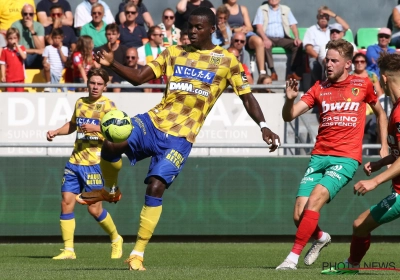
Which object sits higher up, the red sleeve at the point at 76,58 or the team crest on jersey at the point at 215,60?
the team crest on jersey at the point at 215,60

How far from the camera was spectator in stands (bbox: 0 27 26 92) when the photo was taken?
16.7m

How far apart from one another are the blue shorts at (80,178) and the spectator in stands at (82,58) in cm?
436

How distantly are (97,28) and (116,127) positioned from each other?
378 inches

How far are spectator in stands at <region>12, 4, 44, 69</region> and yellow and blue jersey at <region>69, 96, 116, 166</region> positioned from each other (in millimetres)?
5456

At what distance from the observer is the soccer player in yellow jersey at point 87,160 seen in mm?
12406

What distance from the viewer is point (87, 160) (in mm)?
12477

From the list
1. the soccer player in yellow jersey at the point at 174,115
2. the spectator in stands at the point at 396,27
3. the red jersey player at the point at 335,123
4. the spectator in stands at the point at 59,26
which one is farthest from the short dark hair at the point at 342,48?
the spectator in stands at the point at 396,27

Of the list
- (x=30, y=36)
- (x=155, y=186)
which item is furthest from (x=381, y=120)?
(x=30, y=36)

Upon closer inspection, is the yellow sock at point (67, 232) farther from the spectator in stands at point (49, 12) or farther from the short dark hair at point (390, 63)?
the spectator in stands at point (49, 12)

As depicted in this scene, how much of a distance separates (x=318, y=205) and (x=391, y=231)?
21.4 feet

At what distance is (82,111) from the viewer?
1246 centimetres

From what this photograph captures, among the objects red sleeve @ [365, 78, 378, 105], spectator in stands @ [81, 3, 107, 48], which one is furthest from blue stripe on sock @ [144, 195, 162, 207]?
spectator in stands @ [81, 3, 107, 48]

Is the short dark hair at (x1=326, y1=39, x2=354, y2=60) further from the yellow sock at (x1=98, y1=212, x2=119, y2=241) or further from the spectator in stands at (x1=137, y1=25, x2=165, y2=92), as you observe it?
the spectator in stands at (x1=137, y1=25, x2=165, y2=92)

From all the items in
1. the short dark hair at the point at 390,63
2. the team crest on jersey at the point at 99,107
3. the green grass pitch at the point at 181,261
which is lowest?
the green grass pitch at the point at 181,261
